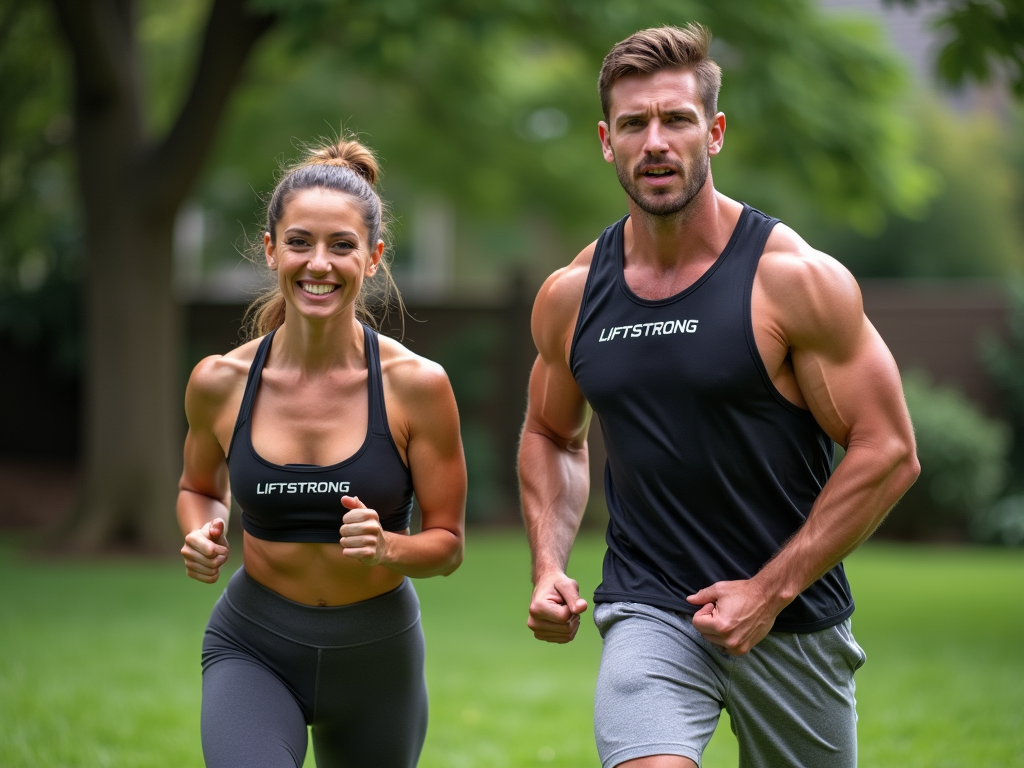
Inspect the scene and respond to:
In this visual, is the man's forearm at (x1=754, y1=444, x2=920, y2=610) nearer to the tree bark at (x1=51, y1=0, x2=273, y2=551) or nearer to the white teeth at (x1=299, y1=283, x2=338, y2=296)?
the white teeth at (x1=299, y1=283, x2=338, y2=296)

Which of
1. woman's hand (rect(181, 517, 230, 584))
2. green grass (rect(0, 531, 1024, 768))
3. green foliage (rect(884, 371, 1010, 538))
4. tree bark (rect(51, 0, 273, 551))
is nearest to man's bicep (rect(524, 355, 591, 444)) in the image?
woman's hand (rect(181, 517, 230, 584))

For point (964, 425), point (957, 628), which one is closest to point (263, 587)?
point (957, 628)

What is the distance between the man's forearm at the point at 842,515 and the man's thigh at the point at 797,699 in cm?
24

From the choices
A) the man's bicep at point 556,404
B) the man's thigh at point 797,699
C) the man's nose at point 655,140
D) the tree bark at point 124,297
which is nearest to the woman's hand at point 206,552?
the man's bicep at point 556,404

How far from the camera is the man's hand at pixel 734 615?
3.07 m

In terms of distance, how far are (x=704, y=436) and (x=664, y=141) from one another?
0.77 m

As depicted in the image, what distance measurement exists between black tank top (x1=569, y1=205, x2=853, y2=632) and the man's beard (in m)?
0.18

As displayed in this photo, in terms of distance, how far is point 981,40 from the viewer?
661 cm

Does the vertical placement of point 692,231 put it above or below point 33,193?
above

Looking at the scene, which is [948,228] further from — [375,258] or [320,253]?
[320,253]

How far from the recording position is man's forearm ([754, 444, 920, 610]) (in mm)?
3072

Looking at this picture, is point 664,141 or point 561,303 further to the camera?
point 561,303

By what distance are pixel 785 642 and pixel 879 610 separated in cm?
749

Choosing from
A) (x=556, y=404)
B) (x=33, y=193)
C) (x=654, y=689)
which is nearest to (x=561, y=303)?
(x=556, y=404)
